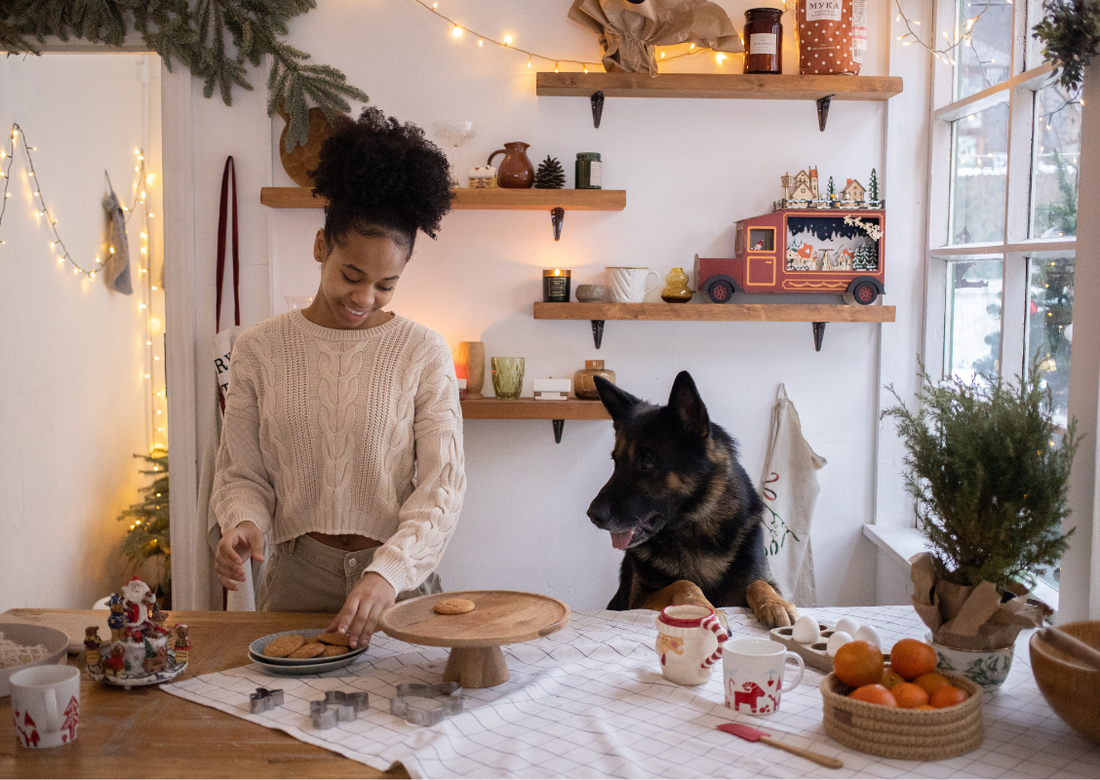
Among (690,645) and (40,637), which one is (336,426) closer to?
(40,637)

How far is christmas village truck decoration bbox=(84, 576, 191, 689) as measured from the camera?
145 cm

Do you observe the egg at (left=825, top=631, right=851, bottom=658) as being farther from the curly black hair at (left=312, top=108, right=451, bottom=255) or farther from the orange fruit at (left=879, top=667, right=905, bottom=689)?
the curly black hair at (left=312, top=108, right=451, bottom=255)

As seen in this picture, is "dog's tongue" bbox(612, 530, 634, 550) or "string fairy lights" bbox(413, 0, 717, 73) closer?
"dog's tongue" bbox(612, 530, 634, 550)

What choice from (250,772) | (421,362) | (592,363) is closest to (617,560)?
(592,363)

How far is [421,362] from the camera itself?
1.85m

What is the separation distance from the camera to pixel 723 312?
2986 mm

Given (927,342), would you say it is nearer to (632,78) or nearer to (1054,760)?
(632,78)

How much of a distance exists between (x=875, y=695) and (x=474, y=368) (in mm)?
2008

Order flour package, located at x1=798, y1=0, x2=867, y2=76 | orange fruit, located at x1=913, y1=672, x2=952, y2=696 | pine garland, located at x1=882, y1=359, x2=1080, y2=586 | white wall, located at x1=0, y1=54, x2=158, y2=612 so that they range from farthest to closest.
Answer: white wall, located at x1=0, y1=54, x2=158, y2=612 → flour package, located at x1=798, y1=0, x2=867, y2=76 → pine garland, located at x1=882, y1=359, x2=1080, y2=586 → orange fruit, located at x1=913, y1=672, x2=952, y2=696

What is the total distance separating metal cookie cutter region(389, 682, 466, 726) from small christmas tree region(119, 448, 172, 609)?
2.99 m

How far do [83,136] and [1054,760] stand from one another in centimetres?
431

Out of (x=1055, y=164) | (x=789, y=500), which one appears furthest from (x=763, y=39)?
(x=789, y=500)

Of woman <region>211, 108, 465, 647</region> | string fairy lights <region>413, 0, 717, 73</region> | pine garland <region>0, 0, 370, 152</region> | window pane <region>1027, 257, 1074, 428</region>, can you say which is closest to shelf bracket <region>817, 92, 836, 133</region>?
string fairy lights <region>413, 0, 717, 73</region>

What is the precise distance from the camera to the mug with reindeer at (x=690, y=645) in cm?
149
